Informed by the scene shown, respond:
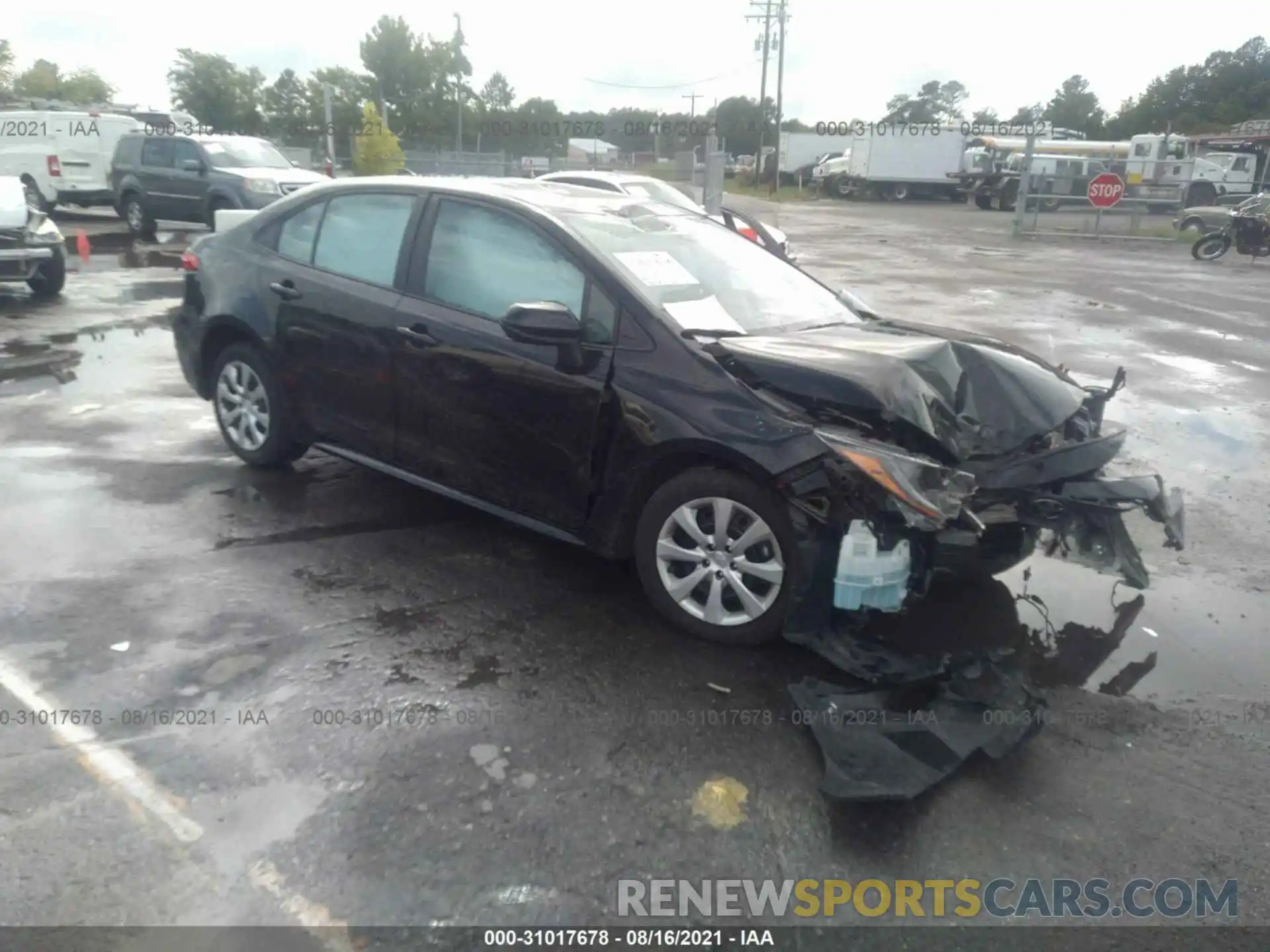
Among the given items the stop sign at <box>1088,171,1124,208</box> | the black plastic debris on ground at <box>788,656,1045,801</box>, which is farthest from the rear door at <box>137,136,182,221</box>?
the stop sign at <box>1088,171,1124,208</box>

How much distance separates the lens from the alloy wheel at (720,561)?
152 inches

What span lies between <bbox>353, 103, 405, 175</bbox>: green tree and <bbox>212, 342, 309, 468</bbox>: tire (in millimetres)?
25018

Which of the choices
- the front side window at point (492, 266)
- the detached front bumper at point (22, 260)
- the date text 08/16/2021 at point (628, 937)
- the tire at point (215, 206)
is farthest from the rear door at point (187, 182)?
the date text 08/16/2021 at point (628, 937)

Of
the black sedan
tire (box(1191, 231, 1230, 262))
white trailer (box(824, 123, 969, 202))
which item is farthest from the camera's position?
white trailer (box(824, 123, 969, 202))

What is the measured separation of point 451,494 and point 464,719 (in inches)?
60.3

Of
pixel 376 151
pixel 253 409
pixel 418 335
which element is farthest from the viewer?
pixel 376 151

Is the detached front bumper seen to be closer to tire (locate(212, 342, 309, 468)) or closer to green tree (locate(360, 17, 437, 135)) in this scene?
tire (locate(212, 342, 309, 468))

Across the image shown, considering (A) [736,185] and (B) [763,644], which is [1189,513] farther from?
(A) [736,185]

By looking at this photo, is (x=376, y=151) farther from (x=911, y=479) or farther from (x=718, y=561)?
(x=911, y=479)

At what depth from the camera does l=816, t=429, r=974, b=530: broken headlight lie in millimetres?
3486

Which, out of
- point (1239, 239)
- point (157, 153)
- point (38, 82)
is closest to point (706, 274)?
point (157, 153)

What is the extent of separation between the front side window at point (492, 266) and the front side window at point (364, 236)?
0.26 metres

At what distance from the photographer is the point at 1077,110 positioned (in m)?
87.5

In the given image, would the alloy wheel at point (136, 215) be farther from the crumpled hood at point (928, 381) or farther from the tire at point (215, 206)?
the crumpled hood at point (928, 381)
